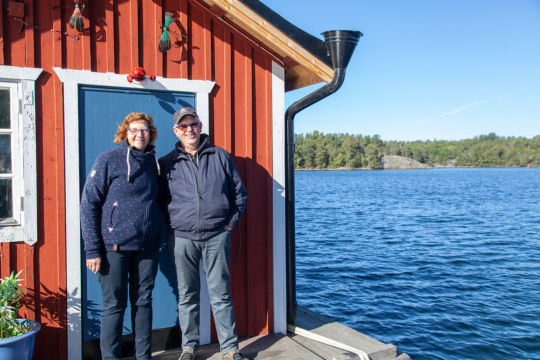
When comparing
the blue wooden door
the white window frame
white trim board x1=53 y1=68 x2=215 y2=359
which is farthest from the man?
the white window frame

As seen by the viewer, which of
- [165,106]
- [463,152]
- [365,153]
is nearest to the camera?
[165,106]

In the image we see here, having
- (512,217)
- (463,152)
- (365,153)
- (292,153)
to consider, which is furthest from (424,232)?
(463,152)

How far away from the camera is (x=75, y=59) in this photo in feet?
11.8

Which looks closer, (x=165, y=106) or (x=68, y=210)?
(x=68, y=210)

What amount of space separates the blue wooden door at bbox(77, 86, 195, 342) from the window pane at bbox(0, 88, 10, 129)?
0.51 m

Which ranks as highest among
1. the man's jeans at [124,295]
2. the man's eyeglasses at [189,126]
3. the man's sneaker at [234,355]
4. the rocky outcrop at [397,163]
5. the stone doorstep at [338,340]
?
the rocky outcrop at [397,163]

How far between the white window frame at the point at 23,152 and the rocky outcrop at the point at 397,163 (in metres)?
123

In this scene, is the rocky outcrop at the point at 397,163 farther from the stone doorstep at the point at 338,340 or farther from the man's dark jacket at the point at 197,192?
the man's dark jacket at the point at 197,192

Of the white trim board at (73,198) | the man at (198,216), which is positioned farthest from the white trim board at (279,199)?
the white trim board at (73,198)

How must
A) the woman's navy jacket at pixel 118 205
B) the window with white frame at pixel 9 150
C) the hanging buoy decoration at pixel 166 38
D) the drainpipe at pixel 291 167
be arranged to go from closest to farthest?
1. the woman's navy jacket at pixel 118 205
2. the window with white frame at pixel 9 150
3. the hanging buoy decoration at pixel 166 38
4. the drainpipe at pixel 291 167

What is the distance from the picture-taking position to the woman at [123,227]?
3.23 metres

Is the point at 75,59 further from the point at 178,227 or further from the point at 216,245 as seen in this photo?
the point at 216,245

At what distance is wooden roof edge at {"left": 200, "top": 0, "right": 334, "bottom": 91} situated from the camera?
392cm

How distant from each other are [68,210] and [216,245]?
1.19 m
